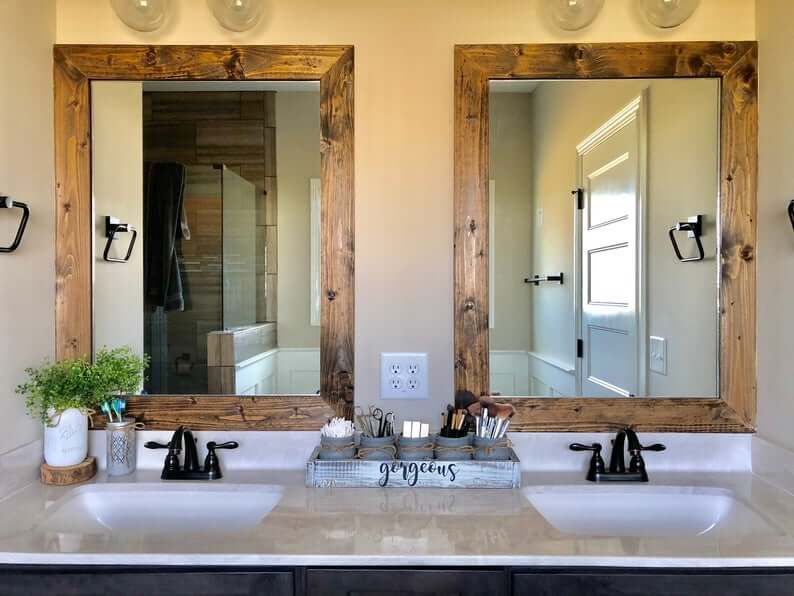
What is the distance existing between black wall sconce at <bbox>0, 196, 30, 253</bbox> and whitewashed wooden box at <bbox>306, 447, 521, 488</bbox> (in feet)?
2.88

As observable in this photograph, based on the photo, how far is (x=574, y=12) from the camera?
4.65ft

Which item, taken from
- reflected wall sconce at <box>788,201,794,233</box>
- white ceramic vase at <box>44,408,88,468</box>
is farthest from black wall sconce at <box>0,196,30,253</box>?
reflected wall sconce at <box>788,201,794,233</box>

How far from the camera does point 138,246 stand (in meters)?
1.51

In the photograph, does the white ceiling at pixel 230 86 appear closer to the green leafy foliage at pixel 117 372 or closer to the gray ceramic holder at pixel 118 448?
the green leafy foliage at pixel 117 372

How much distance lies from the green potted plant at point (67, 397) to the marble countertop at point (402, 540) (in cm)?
13

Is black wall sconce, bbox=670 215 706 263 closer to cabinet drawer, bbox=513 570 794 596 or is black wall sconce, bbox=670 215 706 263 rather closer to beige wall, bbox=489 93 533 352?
beige wall, bbox=489 93 533 352

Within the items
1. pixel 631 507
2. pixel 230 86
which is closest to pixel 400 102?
pixel 230 86

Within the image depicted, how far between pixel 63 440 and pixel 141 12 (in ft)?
3.63

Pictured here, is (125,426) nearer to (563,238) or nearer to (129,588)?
(129,588)

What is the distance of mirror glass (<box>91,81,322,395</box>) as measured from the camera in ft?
4.85

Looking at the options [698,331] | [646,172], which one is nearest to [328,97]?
[646,172]

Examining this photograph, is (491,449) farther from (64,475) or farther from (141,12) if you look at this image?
(141,12)

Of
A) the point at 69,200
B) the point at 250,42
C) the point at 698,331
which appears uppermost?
the point at 250,42

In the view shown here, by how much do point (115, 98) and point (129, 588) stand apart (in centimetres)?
121
